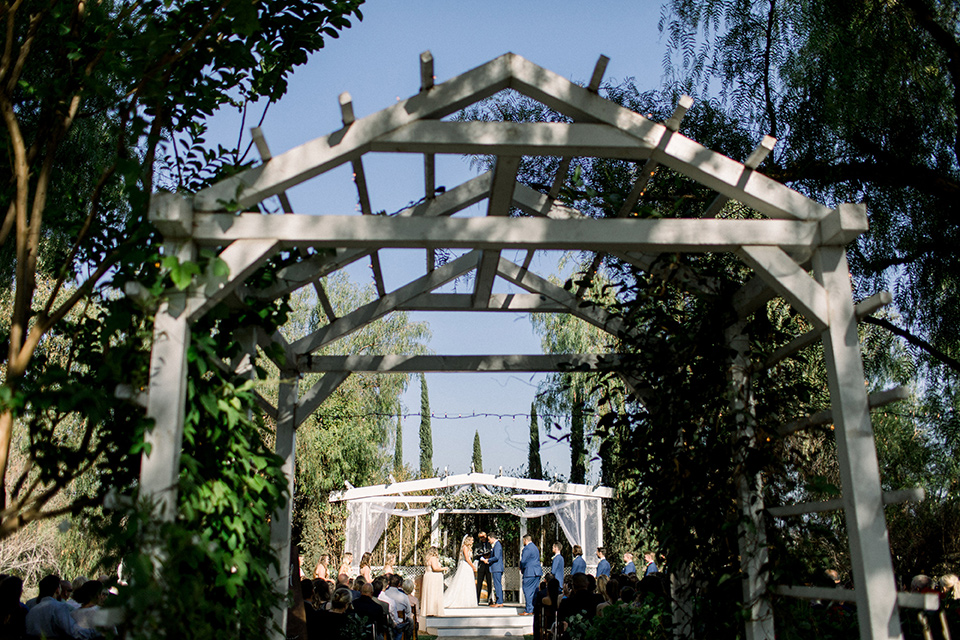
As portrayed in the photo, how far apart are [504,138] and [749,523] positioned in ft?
6.74

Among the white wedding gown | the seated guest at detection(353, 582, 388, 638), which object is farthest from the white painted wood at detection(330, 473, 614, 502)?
the seated guest at detection(353, 582, 388, 638)

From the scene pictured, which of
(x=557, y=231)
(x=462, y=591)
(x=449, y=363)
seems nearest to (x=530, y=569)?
(x=462, y=591)

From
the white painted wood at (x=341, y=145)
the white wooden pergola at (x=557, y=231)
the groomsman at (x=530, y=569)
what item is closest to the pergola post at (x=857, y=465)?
the white wooden pergola at (x=557, y=231)

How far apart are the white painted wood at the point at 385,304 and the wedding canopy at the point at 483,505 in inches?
386

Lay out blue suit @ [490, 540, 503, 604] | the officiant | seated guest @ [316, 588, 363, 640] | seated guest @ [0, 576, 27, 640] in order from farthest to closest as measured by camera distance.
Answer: the officiant < blue suit @ [490, 540, 503, 604] < seated guest @ [316, 588, 363, 640] < seated guest @ [0, 576, 27, 640]

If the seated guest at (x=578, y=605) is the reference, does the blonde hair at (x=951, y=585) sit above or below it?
above

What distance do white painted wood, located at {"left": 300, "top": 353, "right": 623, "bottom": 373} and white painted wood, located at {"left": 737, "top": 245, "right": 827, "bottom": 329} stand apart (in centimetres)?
189

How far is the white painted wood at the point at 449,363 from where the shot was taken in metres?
5.05

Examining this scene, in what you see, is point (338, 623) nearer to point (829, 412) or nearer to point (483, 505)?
point (829, 412)

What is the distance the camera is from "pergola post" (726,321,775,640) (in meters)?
3.69

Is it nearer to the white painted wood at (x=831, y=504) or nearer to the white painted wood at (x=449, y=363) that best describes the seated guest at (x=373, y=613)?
the white painted wood at (x=449, y=363)

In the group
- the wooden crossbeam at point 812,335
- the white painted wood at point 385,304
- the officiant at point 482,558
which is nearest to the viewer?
the wooden crossbeam at point 812,335

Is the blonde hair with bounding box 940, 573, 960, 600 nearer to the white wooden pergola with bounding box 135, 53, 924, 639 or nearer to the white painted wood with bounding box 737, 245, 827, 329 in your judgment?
the white wooden pergola with bounding box 135, 53, 924, 639

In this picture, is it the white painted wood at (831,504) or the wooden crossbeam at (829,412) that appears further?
the wooden crossbeam at (829,412)
